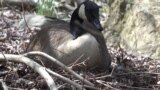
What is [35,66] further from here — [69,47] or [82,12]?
[82,12]

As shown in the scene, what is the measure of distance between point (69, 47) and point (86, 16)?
0.47 meters

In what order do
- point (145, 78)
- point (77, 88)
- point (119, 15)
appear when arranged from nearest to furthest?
point (77, 88) → point (145, 78) → point (119, 15)

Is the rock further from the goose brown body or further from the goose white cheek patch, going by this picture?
the goose brown body

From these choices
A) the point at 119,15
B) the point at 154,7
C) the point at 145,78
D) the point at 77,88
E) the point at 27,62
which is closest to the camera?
the point at 77,88

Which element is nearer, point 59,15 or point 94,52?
point 94,52

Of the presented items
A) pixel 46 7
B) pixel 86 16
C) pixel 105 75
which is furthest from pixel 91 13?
pixel 46 7

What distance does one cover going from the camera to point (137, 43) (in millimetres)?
7586

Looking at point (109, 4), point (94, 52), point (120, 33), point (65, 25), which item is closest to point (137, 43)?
point (120, 33)

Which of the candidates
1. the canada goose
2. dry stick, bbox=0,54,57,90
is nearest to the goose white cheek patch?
the canada goose

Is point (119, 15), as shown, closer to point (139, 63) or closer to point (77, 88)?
point (139, 63)

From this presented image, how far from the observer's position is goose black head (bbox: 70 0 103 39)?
557 centimetres

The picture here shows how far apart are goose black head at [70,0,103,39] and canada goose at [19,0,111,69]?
0.08 metres

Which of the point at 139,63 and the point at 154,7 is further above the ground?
the point at 154,7

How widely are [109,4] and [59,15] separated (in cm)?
213
